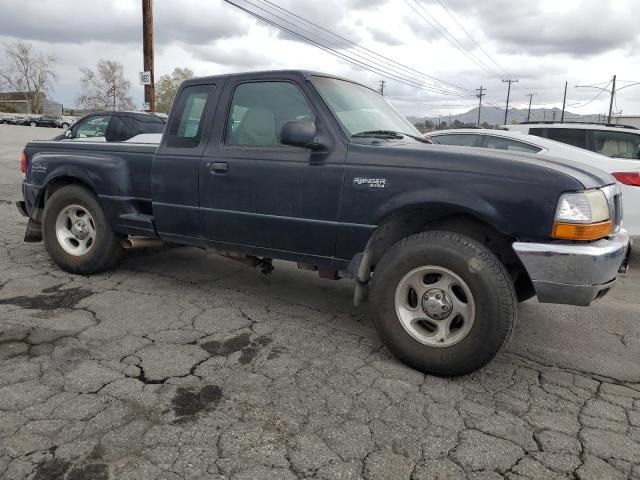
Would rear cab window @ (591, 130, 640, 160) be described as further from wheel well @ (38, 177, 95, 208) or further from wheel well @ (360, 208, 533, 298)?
wheel well @ (38, 177, 95, 208)

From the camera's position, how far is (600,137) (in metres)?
7.19

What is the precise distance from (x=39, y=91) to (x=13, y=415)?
9810 cm

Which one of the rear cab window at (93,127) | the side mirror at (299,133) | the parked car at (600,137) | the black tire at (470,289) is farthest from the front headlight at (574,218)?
the rear cab window at (93,127)

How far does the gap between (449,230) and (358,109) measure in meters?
1.22

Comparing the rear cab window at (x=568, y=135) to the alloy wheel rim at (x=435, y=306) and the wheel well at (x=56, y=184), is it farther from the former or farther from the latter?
the wheel well at (x=56, y=184)

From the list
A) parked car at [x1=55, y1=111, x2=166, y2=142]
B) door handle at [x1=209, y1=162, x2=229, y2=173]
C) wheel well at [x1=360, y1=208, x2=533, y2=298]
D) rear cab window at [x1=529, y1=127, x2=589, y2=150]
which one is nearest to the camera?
wheel well at [x1=360, y1=208, x2=533, y2=298]

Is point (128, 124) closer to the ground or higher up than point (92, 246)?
higher up

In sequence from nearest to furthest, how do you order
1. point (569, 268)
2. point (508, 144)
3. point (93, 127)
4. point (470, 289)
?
point (569, 268) < point (470, 289) < point (508, 144) < point (93, 127)

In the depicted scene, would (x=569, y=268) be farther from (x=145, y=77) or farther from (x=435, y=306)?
(x=145, y=77)

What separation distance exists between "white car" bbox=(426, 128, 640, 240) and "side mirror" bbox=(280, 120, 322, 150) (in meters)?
2.71

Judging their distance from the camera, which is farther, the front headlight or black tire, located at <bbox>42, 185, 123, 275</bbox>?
black tire, located at <bbox>42, 185, 123, 275</bbox>

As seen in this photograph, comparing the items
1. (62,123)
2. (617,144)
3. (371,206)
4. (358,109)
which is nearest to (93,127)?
(358,109)

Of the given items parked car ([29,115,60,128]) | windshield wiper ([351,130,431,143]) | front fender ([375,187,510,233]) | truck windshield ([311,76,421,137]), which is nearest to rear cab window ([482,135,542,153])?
truck windshield ([311,76,421,137])

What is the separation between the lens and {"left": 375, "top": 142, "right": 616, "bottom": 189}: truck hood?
9.67 feet
